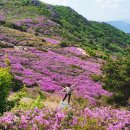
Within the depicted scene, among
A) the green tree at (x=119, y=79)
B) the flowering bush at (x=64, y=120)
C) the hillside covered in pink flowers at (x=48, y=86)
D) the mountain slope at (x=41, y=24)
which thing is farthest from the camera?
the mountain slope at (x=41, y=24)

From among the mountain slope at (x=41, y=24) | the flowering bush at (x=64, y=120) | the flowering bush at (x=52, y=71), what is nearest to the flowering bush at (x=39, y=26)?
the mountain slope at (x=41, y=24)

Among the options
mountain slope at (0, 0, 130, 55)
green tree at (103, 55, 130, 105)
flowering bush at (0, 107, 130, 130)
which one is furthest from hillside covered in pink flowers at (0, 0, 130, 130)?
mountain slope at (0, 0, 130, 55)

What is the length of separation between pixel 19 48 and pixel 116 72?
92.4ft

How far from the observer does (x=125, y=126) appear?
39.7 feet

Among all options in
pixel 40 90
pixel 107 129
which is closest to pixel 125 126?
pixel 107 129

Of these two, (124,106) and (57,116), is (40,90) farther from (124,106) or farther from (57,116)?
(57,116)

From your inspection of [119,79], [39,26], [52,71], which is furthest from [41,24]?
[119,79]

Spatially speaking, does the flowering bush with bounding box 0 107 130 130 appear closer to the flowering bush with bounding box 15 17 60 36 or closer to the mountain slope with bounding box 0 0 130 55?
the mountain slope with bounding box 0 0 130 55

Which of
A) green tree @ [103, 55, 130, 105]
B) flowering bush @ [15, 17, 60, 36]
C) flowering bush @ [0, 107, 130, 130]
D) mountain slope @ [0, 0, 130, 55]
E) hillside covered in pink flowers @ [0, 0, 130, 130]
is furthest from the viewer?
flowering bush @ [15, 17, 60, 36]

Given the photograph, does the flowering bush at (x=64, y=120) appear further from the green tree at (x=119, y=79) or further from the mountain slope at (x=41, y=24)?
the mountain slope at (x=41, y=24)

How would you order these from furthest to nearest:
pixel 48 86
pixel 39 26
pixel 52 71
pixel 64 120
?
pixel 39 26
pixel 52 71
pixel 48 86
pixel 64 120

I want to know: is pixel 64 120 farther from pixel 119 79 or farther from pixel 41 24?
pixel 41 24

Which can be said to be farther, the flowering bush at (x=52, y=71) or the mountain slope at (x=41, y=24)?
the mountain slope at (x=41, y=24)

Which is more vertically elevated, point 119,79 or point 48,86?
point 119,79
